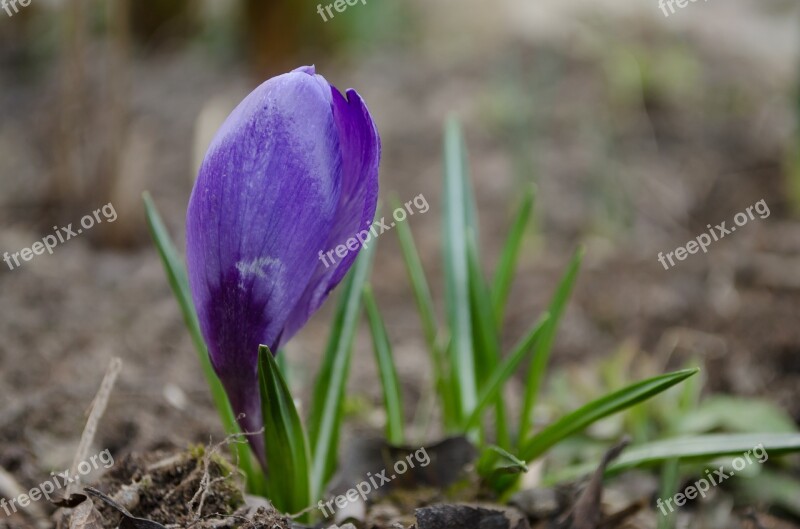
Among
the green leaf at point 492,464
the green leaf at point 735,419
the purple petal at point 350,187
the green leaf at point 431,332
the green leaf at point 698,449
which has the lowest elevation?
the green leaf at point 735,419

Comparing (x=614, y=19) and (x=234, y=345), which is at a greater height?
(x=234, y=345)

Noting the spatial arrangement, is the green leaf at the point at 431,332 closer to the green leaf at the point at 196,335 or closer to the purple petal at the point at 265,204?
the green leaf at the point at 196,335

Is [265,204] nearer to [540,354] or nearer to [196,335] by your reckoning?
[196,335]

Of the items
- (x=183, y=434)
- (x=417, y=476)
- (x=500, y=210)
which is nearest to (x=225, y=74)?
(x=500, y=210)

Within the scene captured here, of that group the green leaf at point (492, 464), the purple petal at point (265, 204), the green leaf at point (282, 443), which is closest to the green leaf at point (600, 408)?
the green leaf at point (492, 464)

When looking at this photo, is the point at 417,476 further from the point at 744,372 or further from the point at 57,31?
the point at 57,31

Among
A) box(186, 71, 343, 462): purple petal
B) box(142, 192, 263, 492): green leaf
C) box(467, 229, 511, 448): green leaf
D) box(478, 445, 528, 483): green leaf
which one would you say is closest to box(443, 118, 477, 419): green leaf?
box(467, 229, 511, 448): green leaf
